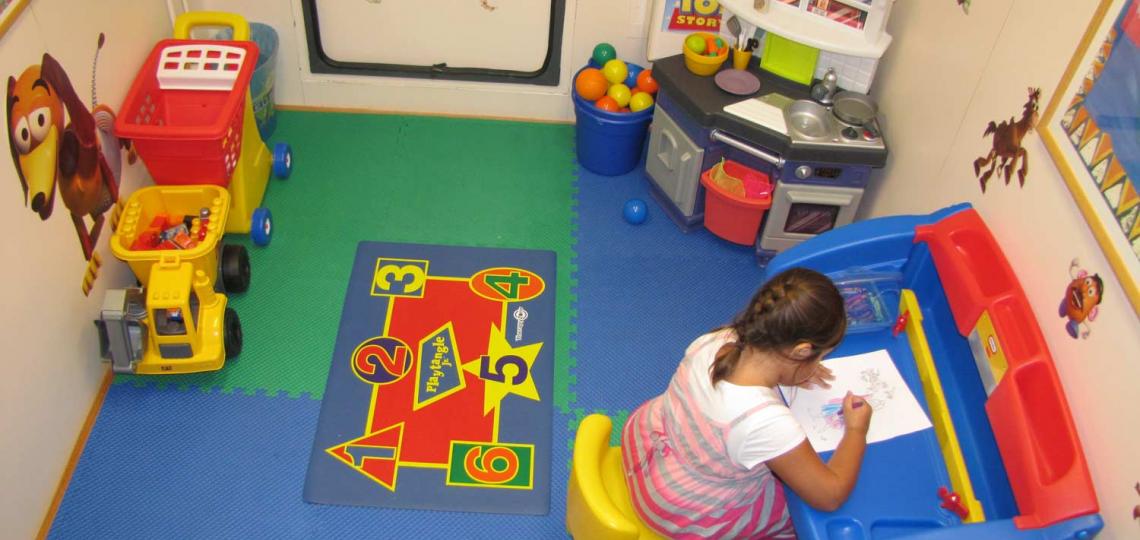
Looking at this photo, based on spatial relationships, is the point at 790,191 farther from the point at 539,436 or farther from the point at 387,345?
the point at 387,345

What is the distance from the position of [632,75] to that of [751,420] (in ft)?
8.11

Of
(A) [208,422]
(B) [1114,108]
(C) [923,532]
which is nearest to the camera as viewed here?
(C) [923,532]

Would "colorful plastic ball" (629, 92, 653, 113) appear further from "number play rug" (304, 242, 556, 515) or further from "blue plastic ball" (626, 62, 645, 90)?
"number play rug" (304, 242, 556, 515)

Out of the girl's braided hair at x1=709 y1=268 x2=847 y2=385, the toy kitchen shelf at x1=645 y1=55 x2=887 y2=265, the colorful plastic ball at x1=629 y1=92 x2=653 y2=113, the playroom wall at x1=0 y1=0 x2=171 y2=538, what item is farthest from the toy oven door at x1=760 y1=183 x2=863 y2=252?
the playroom wall at x1=0 y1=0 x2=171 y2=538

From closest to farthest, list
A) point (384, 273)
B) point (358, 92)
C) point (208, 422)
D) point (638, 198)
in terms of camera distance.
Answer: point (208, 422), point (384, 273), point (638, 198), point (358, 92)

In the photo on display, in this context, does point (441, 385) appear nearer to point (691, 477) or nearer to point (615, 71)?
point (691, 477)

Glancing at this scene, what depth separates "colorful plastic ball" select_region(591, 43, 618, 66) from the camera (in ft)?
12.4

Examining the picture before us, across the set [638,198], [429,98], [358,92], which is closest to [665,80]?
[638,198]

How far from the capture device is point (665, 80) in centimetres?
332

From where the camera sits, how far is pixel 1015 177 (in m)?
2.16

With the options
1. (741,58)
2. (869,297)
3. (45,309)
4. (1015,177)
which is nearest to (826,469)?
(869,297)

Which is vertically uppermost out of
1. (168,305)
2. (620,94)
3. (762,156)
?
(762,156)

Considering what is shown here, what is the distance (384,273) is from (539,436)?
97 cm

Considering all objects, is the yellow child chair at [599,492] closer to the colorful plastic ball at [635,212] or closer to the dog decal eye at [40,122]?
the colorful plastic ball at [635,212]
